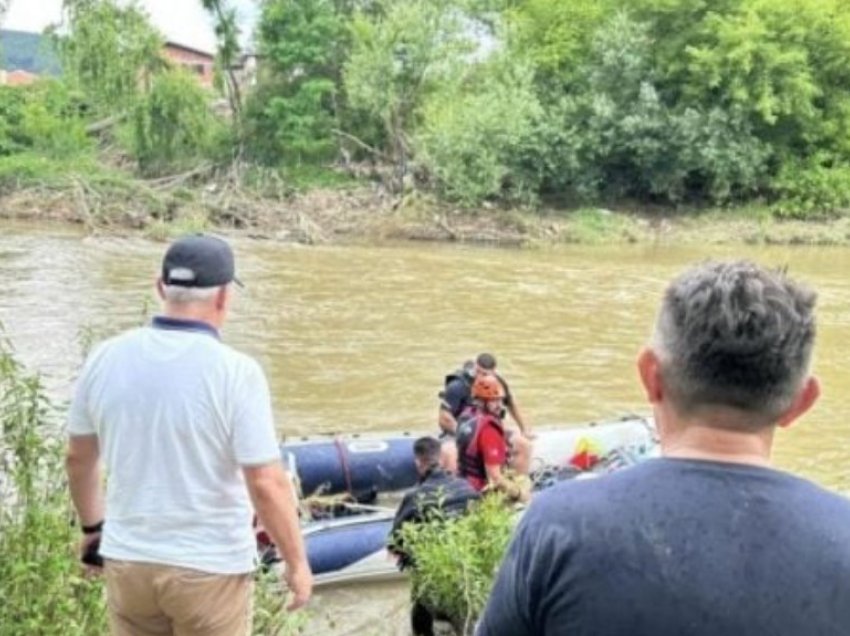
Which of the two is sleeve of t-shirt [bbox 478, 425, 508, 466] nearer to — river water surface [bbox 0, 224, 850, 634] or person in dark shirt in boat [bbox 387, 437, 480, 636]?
person in dark shirt in boat [bbox 387, 437, 480, 636]

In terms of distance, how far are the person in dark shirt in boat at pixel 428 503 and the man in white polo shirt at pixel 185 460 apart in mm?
2499

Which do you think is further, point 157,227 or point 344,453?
point 157,227

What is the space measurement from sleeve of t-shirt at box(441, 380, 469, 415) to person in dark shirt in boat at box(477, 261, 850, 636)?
21.3ft

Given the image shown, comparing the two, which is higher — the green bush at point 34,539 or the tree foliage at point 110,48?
the tree foliage at point 110,48

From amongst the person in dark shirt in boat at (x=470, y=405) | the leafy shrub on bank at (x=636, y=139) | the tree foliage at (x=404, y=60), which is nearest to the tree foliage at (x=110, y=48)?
the tree foliage at (x=404, y=60)

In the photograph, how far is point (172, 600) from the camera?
8.57ft

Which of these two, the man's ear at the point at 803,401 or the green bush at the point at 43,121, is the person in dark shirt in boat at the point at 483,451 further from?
the green bush at the point at 43,121

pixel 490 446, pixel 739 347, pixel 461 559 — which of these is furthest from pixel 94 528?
pixel 490 446

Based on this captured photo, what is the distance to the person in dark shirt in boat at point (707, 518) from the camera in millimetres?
1315

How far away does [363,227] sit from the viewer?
25.8 meters

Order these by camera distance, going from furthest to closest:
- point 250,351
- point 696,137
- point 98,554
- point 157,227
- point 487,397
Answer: point 696,137
point 157,227
point 250,351
point 487,397
point 98,554

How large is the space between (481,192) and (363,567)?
20.7 meters

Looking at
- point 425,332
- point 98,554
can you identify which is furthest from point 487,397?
point 425,332

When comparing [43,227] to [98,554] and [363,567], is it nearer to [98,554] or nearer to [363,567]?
[363,567]
